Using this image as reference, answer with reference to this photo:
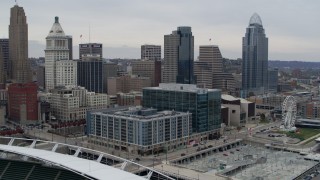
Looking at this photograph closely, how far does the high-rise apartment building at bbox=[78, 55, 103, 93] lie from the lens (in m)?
140

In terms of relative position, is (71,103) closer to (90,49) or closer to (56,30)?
(56,30)

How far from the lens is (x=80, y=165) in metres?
33.1

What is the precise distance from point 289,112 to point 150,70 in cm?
7915

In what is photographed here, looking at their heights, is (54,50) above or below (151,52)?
below

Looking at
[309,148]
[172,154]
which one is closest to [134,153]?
[172,154]

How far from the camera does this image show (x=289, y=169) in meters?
59.2

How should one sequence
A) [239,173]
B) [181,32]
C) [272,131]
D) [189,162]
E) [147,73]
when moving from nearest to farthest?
[239,173] < [189,162] < [272,131] < [181,32] < [147,73]

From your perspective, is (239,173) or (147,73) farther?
(147,73)

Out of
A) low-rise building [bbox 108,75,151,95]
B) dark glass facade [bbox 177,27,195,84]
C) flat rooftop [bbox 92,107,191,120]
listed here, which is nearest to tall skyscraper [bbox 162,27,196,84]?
dark glass facade [bbox 177,27,195,84]

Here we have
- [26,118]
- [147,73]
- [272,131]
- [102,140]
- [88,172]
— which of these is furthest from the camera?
[147,73]

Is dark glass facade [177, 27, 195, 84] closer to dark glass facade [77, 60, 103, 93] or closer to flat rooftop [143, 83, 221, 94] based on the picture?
dark glass facade [77, 60, 103, 93]

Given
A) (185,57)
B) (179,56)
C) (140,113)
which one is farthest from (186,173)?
(179,56)

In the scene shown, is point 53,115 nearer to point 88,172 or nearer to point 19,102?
point 19,102

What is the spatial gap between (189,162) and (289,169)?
1378cm
